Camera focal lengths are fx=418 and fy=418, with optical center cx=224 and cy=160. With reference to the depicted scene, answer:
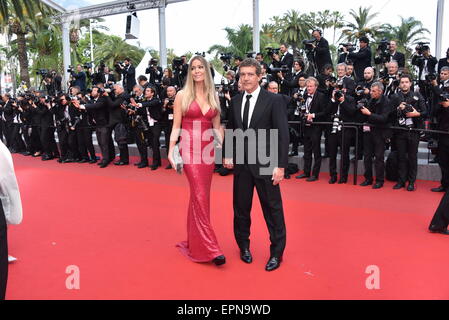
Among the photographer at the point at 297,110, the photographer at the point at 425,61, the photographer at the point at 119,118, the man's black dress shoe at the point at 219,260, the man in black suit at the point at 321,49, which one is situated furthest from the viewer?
the photographer at the point at 119,118

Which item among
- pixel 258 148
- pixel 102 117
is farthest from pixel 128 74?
pixel 258 148

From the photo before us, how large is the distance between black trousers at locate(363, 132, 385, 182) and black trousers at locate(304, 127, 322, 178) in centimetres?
77

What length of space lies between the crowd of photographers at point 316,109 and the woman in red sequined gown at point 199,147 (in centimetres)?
133

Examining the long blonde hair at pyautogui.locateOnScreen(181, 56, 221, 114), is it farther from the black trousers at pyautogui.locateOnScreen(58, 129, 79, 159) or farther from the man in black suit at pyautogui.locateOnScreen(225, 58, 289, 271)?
the black trousers at pyautogui.locateOnScreen(58, 129, 79, 159)

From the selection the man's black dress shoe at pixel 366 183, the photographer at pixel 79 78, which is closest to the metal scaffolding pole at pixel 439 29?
the man's black dress shoe at pixel 366 183

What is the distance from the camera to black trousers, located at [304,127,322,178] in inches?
280

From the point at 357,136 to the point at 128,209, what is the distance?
12.4 ft

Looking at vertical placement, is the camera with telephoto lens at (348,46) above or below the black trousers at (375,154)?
above

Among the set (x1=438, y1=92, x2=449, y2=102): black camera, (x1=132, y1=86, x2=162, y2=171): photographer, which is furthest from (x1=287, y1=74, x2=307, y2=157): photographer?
(x1=132, y1=86, x2=162, y2=171): photographer

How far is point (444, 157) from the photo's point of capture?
624 centimetres

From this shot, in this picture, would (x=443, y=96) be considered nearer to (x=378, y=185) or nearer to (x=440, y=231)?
(x=378, y=185)

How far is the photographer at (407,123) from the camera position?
6.19m

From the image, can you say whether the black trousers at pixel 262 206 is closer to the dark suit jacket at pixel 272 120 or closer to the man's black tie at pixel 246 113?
the dark suit jacket at pixel 272 120

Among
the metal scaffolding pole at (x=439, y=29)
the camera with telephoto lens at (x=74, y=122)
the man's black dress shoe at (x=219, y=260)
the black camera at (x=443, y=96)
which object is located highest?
the metal scaffolding pole at (x=439, y=29)
